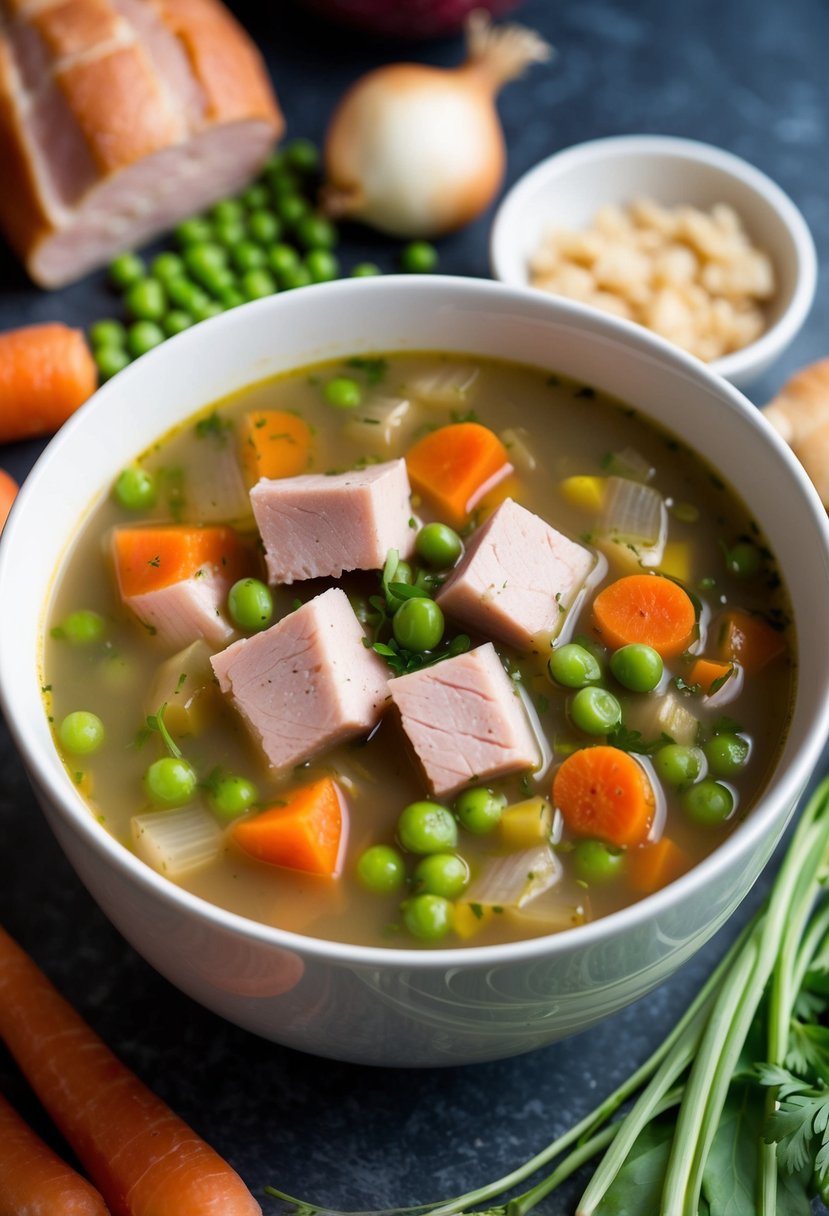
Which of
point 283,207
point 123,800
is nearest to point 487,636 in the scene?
point 123,800

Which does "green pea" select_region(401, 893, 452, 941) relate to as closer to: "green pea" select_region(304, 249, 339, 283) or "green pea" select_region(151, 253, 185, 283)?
"green pea" select_region(304, 249, 339, 283)

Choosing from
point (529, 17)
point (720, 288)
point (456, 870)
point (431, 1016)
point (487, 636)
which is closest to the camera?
point (431, 1016)

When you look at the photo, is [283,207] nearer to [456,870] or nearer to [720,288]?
[720,288]

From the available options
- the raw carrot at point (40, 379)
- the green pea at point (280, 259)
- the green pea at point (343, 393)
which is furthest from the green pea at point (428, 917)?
the green pea at point (280, 259)

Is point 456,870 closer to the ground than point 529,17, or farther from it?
closer to the ground

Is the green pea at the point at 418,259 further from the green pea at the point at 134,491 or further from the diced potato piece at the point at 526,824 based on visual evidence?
the diced potato piece at the point at 526,824

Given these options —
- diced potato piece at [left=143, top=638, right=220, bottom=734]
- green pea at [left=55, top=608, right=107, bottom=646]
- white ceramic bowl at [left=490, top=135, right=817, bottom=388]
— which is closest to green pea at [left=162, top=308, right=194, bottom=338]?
white ceramic bowl at [left=490, top=135, right=817, bottom=388]
